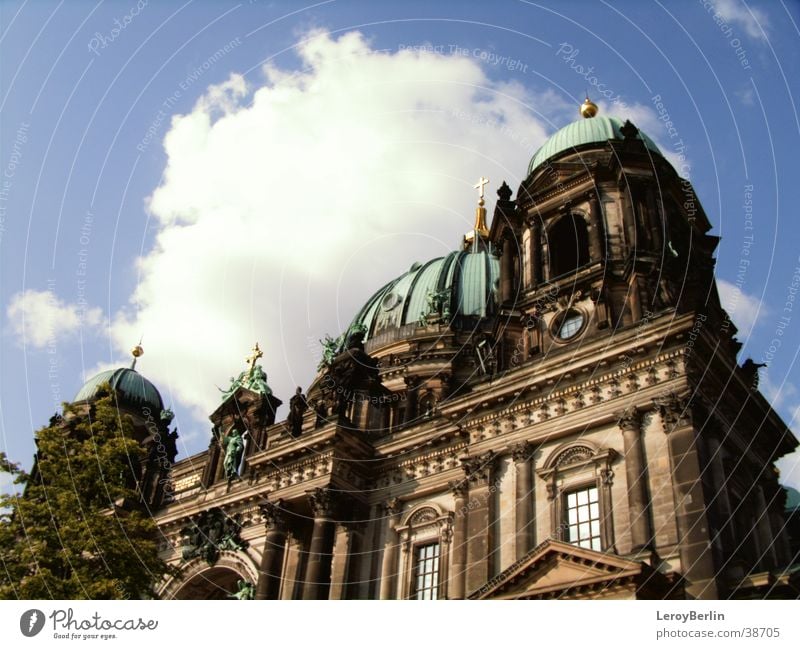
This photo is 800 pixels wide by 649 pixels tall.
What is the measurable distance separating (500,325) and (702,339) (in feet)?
29.0

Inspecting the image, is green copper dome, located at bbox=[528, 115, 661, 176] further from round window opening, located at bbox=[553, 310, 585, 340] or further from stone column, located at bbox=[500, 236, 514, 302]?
round window opening, located at bbox=[553, 310, 585, 340]

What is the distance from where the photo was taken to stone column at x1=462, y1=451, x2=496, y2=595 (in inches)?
984

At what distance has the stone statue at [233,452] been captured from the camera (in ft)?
126

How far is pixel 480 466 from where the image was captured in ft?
89.3

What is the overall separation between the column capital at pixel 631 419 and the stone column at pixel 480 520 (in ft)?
15.4

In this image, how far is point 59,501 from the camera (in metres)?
24.7

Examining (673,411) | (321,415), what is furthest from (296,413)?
(673,411)

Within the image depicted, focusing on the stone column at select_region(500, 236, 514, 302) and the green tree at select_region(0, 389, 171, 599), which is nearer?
the green tree at select_region(0, 389, 171, 599)

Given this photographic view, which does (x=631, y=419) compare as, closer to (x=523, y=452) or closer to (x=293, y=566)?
(x=523, y=452)

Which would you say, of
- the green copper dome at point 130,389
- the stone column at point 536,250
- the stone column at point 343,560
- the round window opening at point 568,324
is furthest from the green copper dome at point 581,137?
the green copper dome at point 130,389

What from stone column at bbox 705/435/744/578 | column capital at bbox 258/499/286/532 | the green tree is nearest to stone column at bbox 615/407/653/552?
stone column at bbox 705/435/744/578

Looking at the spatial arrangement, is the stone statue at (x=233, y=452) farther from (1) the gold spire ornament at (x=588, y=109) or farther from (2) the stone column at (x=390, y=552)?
(1) the gold spire ornament at (x=588, y=109)

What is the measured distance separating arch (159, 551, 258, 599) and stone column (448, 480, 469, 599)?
11349mm

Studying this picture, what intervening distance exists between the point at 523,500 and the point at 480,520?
166 cm
